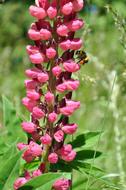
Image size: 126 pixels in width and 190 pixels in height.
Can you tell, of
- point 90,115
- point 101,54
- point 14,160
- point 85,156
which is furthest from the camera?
point 101,54

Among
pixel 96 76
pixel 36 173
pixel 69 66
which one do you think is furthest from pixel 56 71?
pixel 96 76

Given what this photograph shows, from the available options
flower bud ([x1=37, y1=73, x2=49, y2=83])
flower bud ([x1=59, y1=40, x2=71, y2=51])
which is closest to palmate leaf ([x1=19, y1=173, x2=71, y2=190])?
flower bud ([x1=37, y1=73, x2=49, y2=83])

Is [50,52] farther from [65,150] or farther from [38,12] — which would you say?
[65,150]

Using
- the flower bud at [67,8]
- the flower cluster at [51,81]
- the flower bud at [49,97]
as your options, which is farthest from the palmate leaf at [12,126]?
the flower bud at [67,8]

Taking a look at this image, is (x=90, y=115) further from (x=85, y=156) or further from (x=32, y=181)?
(x=32, y=181)

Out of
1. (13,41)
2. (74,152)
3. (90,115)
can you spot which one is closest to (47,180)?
(74,152)

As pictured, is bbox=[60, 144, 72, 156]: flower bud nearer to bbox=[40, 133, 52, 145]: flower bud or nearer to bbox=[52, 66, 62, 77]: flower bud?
bbox=[40, 133, 52, 145]: flower bud

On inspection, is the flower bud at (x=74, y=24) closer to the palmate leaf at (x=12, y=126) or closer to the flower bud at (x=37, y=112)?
the flower bud at (x=37, y=112)

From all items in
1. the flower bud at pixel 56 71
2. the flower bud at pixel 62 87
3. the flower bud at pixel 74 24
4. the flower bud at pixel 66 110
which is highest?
the flower bud at pixel 74 24
